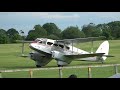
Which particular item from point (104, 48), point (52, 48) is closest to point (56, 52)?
point (52, 48)

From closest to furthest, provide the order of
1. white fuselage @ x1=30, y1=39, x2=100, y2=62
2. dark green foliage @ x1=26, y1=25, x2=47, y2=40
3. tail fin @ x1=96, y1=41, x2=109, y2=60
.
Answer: dark green foliage @ x1=26, y1=25, x2=47, y2=40, white fuselage @ x1=30, y1=39, x2=100, y2=62, tail fin @ x1=96, y1=41, x2=109, y2=60

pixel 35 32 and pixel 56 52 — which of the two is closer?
pixel 35 32

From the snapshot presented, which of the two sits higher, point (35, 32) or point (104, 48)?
point (35, 32)

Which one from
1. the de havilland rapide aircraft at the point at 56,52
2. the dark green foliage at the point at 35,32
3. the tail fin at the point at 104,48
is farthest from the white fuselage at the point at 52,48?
the dark green foliage at the point at 35,32

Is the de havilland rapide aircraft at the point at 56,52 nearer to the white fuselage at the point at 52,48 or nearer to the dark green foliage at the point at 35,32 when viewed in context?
the white fuselage at the point at 52,48

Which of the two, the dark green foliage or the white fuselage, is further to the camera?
the white fuselage

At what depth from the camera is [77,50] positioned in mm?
16750

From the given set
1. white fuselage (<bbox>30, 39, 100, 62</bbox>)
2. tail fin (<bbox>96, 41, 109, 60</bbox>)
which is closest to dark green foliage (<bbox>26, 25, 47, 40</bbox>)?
white fuselage (<bbox>30, 39, 100, 62</bbox>)

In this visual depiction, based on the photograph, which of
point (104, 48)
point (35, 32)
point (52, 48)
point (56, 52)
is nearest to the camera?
point (35, 32)

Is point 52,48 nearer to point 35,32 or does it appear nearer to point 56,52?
point 56,52

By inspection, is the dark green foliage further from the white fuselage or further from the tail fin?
the tail fin
